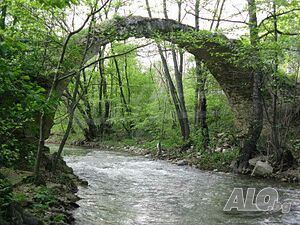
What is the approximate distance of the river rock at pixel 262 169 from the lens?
9844 millimetres

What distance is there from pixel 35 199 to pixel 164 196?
3052 millimetres

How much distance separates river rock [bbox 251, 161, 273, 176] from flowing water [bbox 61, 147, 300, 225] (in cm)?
44

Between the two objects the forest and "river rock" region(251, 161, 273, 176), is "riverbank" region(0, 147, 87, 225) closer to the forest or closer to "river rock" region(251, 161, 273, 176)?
the forest

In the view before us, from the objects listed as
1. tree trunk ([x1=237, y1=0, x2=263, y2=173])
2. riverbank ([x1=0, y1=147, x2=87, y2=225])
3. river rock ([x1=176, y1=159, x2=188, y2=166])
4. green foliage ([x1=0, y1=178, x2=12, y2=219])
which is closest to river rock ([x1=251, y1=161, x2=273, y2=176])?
tree trunk ([x1=237, y1=0, x2=263, y2=173])

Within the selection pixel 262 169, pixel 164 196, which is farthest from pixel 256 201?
pixel 262 169

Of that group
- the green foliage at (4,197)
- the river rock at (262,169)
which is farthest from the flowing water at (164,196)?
the green foliage at (4,197)

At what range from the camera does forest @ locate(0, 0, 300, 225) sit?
15.1 feet

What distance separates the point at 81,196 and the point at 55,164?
3.53 feet

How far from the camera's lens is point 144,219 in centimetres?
571

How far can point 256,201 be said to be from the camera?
278 inches

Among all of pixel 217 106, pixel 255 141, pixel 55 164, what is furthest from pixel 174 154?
pixel 55 164

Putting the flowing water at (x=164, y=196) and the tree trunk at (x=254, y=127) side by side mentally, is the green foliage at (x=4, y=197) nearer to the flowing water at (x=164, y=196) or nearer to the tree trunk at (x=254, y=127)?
the flowing water at (x=164, y=196)

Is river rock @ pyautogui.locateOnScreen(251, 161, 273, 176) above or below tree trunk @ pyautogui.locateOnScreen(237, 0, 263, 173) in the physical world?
below

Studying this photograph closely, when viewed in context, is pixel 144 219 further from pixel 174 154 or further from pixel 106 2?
pixel 174 154
